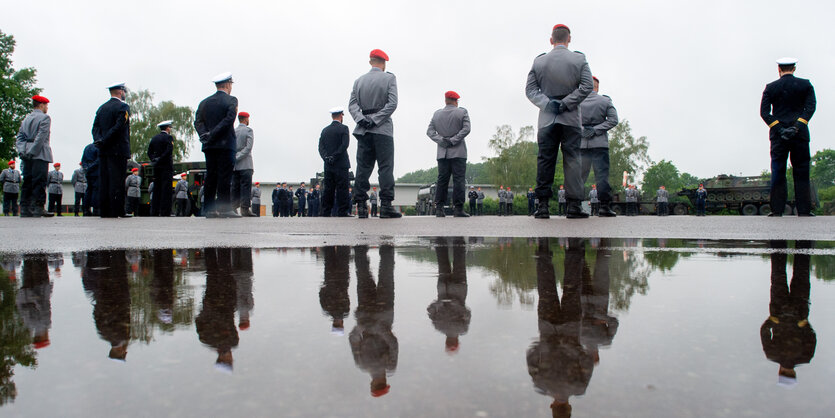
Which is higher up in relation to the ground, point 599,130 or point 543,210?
point 599,130

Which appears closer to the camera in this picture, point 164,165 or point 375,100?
point 375,100

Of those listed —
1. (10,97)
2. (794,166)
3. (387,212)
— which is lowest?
(387,212)

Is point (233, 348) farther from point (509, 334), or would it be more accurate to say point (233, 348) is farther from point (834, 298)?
point (834, 298)

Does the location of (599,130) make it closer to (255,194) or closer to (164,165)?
(164,165)

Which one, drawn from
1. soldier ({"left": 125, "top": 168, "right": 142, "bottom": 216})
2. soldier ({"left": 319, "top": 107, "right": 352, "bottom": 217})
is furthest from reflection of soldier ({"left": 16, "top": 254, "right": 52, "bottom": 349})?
soldier ({"left": 125, "top": 168, "right": 142, "bottom": 216})

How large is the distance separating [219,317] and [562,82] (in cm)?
569

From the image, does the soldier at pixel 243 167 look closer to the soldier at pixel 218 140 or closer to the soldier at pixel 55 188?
the soldier at pixel 218 140

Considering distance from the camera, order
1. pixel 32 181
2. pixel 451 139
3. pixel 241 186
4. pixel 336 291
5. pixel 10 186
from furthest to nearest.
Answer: pixel 10 186 → pixel 241 186 → pixel 32 181 → pixel 451 139 → pixel 336 291

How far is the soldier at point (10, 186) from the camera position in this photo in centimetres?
1864

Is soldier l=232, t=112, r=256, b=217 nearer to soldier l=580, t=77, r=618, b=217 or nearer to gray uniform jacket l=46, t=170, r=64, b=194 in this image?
soldier l=580, t=77, r=618, b=217

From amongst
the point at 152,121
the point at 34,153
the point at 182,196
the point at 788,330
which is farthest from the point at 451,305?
Result: the point at 152,121

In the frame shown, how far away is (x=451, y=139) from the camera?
27.5 ft

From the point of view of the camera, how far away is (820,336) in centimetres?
96

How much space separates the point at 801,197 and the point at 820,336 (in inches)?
311
